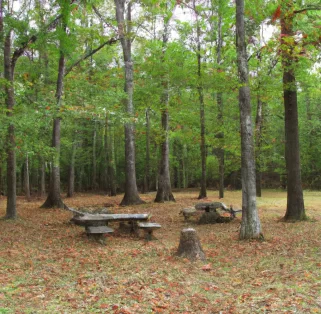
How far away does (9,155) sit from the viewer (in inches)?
443

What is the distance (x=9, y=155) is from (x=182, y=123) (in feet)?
36.3

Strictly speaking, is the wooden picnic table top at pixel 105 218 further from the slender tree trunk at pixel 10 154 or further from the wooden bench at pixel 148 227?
the slender tree trunk at pixel 10 154

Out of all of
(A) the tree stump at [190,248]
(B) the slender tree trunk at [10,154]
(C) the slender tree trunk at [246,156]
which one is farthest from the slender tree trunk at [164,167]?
(A) the tree stump at [190,248]

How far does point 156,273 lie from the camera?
20.2ft

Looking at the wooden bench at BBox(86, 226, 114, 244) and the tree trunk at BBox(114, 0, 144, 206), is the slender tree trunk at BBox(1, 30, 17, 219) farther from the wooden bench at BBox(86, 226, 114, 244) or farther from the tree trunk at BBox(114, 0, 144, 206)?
the tree trunk at BBox(114, 0, 144, 206)

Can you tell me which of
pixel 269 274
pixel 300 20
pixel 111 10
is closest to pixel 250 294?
pixel 269 274

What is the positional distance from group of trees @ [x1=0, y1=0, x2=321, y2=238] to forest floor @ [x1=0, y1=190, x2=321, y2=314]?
1.39 m

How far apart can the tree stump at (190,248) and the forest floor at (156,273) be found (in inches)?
7.1

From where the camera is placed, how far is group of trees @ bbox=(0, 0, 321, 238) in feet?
30.2

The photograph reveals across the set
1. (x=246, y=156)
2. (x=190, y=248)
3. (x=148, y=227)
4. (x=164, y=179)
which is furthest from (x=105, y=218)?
(x=164, y=179)

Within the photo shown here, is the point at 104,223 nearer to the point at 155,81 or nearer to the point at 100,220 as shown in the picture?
the point at 100,220

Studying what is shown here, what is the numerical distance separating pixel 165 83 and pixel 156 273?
12.9m

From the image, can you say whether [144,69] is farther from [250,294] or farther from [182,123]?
[250,294]

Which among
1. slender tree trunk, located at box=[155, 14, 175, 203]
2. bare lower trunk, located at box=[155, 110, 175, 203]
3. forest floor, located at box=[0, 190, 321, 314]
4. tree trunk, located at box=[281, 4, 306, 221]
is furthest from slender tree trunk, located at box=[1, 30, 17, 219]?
tree trunk, located at box=[281, 4, 306, 221]
